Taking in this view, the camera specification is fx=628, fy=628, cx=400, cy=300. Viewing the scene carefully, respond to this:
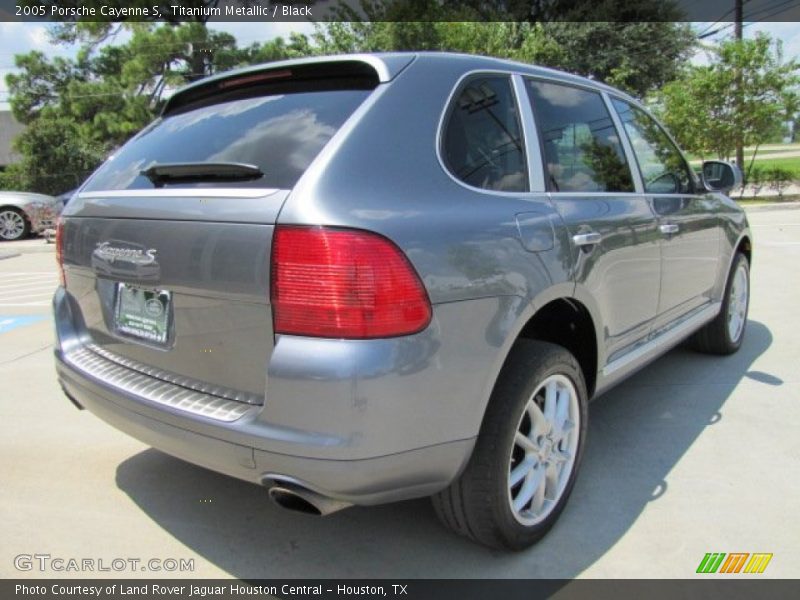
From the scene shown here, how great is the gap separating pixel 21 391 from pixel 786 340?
225 inches

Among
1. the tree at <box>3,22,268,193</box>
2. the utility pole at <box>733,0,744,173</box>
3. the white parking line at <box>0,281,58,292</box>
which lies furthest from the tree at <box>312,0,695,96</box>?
the white parking line at <box>0,281,58,292</box>

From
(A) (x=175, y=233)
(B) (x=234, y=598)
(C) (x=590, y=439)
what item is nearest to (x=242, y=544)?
(B) (x=234, y=598)

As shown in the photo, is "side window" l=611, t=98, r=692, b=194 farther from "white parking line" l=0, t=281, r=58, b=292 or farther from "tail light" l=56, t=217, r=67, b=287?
"white parking line" l=0, t=281, r=58, b=292

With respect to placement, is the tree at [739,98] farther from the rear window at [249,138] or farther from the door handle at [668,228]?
the rear window at [249,138]

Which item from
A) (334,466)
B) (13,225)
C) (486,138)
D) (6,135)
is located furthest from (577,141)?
(6,135)

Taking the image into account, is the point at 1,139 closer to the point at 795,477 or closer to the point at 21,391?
the point at 21,391

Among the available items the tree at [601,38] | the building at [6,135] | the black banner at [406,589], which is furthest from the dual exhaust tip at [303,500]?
the building at [6,135]

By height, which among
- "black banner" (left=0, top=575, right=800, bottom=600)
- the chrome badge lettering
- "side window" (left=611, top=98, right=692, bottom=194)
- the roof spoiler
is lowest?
"black banner" (left=0, top=575, right=800, bottom=600)

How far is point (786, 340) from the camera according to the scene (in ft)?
16.5

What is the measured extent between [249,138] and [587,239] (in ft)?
4.57

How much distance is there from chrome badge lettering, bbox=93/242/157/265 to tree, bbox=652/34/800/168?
67.4ft

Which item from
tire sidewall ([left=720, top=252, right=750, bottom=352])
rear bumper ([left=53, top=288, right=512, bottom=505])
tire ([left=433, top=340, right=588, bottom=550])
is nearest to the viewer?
rear bumper ([left=53, top=288, right=512, bottom=505])

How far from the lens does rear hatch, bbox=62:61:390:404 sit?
1952 mm

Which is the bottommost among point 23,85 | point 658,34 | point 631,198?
point 631,198
